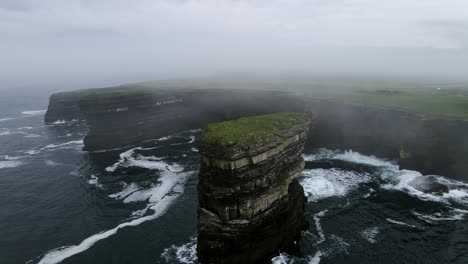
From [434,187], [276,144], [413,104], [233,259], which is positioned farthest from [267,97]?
[233,259]

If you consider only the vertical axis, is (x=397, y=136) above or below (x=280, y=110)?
below

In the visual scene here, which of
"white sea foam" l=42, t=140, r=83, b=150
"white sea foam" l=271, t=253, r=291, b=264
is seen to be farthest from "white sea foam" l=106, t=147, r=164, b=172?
"white sea foam" l=271, t=253, r=291, b=264

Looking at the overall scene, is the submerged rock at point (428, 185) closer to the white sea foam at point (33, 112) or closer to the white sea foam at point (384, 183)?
the white sea foam at point (384, 183)

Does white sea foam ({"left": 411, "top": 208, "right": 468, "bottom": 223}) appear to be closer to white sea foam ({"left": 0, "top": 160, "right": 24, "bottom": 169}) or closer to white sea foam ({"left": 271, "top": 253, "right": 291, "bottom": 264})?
white sea foam ({"left": 271, "top": 253, "right": 291, "bottom": 264})

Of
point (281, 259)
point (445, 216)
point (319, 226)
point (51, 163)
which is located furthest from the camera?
point (51, 163)

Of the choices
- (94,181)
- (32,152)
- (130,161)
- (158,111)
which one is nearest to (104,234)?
(94,181)

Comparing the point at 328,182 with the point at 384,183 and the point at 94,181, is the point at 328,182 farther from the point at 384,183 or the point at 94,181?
the point at 94,181

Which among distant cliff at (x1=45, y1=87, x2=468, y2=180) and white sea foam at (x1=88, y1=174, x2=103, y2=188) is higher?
distant cliff at (x1=45, y1=87, x2=468, y2=180)

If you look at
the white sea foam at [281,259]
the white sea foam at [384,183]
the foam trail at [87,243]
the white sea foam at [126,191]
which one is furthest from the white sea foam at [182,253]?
the white sea foam at [384,183]
